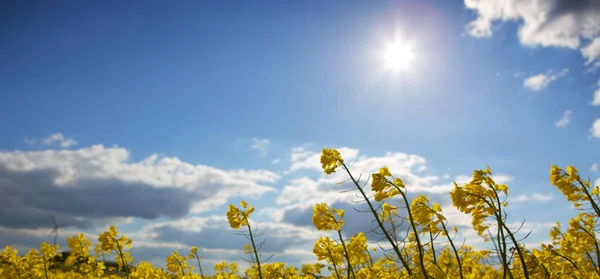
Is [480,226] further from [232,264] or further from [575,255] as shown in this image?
[232,264]

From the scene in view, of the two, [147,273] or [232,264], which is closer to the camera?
[147,273]

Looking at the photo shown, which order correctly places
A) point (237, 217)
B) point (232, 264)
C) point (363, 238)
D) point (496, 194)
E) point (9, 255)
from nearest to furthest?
point (496, 194) → point (237, 217) → point (363, 238) → point (9, 255) → point (232, 264)

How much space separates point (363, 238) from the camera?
7.25m

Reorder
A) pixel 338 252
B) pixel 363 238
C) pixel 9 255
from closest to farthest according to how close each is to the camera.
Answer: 1. pixel 338 252
2. pixel 363 238
3. pixel 9 255

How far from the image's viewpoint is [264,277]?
248 inches

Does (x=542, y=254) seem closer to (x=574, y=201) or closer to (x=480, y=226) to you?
(x=574, y=201)

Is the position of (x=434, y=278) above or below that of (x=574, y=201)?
below

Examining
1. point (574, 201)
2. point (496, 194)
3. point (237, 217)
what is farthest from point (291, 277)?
point (574, 201)

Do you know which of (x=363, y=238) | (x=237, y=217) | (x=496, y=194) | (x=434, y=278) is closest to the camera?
(x=496, y=194)

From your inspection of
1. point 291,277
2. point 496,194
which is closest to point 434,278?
point 496,194

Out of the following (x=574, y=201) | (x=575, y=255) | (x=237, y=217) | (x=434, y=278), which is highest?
(x=237, y=217)

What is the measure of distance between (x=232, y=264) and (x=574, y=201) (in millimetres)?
11733

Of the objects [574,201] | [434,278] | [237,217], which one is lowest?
[434,278]

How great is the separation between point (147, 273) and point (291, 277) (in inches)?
115
